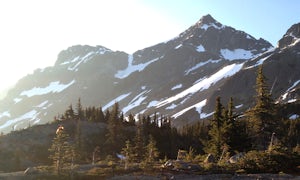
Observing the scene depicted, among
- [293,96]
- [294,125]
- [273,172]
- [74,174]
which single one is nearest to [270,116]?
[273,172]

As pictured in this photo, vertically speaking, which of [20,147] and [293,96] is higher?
[293,96]

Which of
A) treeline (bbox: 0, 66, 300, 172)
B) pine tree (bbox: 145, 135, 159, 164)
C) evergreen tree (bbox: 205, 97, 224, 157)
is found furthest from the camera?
evergreen tree (bbox: 205, 97, 224, 157)

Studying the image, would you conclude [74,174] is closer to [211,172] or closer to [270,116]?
[211,172]

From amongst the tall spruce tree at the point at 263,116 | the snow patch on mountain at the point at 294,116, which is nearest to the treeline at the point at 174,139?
the tall spruce tree at the point at 263,116

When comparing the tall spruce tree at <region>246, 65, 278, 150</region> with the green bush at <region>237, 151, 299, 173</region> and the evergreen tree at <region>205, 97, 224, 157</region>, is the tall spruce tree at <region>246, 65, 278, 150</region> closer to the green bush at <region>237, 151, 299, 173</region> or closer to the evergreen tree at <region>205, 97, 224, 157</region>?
the evergreen tree at <region>205, 97, 224, 157</region>

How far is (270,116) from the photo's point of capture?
45.8 m

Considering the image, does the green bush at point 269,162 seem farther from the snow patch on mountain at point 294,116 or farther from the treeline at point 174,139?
the snow patch on mountain at point 294,116

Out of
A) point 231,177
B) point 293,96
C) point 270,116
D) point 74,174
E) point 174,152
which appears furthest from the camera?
point 293,96

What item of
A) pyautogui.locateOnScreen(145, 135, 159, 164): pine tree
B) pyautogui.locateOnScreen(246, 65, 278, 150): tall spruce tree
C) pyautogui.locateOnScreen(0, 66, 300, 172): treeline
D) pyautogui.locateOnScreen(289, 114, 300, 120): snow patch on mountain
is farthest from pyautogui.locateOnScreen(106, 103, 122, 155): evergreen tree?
pyautogui.locateOnScreen(289, 114, 300, 120): snow patch on mountain

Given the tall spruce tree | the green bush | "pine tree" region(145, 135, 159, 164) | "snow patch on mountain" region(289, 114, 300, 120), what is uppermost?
"snow patch on mountain" region(289, 114, 300, 120)

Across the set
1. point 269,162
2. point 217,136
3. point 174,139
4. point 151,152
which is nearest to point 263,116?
point 217,136

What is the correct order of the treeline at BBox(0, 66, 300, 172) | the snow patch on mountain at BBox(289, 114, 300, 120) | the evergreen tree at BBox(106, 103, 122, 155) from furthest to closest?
the snow patch on mountain at BBox(289, 114, 300, 120) < the evergreen tree at BBox(106, 103, 122, 155) < the treeline at BBox(0, 66, 300, 172)

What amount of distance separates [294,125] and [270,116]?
88.2 m

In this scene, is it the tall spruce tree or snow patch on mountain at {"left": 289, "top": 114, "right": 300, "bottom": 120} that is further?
snow patch on mountain at {"left": 289, "top": 114, "right": 300, "bottom": 120}
